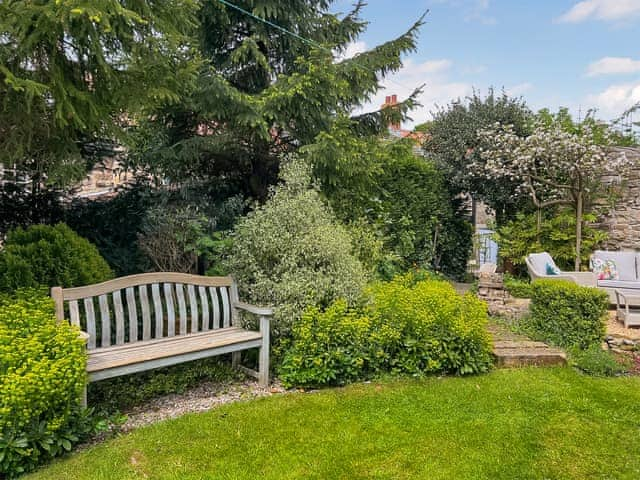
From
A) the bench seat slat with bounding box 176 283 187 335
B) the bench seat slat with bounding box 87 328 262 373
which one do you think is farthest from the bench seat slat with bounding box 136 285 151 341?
the bench seat slat with bounding box 176 283 187 335

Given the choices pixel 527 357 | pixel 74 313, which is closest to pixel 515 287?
pixel 527 357

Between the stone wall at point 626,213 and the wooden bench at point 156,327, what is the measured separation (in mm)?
8106

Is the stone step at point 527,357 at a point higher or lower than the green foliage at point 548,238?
lower

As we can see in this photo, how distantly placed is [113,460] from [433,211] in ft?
23.5

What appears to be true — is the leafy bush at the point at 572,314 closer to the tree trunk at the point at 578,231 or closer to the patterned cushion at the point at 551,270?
the patterned cushion at the point at 551,270

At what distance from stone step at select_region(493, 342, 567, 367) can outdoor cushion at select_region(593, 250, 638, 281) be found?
4.59 meters

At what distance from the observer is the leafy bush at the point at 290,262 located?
4.11m

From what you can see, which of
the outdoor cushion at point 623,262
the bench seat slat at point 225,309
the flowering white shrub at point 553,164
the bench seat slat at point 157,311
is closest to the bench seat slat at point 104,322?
the bench seat slat at point 157,311

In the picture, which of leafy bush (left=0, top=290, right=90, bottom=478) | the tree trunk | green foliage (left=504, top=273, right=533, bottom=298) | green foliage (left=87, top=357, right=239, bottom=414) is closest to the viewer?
leafy bush (left=0, top=290, right=90, bottom=478)

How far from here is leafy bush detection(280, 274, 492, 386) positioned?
3.78m

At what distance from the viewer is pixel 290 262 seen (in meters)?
4.21

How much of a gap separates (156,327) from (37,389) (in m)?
1.32

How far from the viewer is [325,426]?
306 centimetres

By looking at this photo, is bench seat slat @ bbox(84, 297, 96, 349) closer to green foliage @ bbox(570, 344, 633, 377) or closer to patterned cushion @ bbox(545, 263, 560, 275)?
green foliage @ bbox(570, 344, 633, 377)
